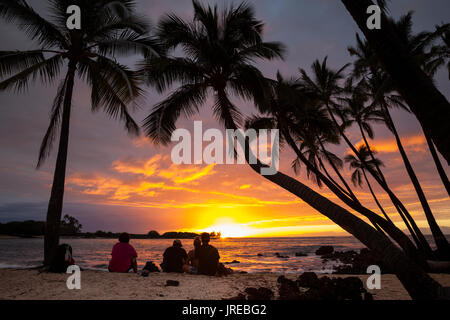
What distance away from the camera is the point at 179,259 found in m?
7.91

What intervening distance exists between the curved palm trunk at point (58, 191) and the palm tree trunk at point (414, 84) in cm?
903

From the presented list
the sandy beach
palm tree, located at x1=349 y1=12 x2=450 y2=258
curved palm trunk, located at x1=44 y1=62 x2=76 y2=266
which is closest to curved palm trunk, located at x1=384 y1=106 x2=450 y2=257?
palm tree, located at x1=349 y1=12 x2=450 y2=258

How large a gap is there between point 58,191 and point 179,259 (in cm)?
456

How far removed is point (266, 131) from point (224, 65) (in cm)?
753

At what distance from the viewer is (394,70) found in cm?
299

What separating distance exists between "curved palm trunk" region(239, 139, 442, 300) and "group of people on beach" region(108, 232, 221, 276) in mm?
3166

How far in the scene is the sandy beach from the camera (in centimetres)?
457

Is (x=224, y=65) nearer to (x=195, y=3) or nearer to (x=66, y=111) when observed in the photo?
(x=195, y=3)

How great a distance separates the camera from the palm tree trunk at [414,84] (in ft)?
Answer: 8.93

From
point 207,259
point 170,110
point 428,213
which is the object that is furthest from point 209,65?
point 428,213

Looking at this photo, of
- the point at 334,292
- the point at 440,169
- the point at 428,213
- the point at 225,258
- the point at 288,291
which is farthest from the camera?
the point at 225,258

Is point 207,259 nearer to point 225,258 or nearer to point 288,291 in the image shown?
point 288,291
